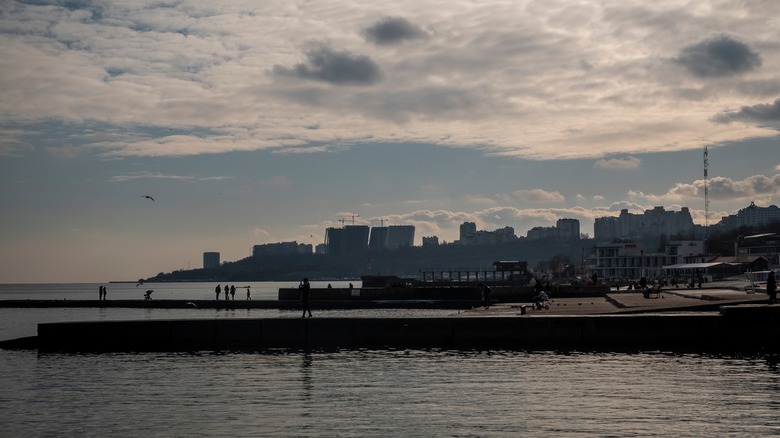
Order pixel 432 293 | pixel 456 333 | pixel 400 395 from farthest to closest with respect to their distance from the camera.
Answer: pixel 432 293, pixel 456 333, pixel 400 395

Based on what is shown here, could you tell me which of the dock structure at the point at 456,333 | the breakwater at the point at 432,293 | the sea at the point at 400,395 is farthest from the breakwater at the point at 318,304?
the sea at the point at 400,395

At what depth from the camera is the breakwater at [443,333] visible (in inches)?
1565

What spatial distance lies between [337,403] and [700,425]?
982 centimetres

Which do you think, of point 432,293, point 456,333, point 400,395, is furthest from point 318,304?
point 400,395

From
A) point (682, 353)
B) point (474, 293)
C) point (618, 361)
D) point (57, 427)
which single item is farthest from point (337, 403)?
point (474, 293)

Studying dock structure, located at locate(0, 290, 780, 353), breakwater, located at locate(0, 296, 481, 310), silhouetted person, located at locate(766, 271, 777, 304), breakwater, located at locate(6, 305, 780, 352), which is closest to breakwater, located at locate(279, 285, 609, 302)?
breakwater, located at locate(0, 296, 481, 310)

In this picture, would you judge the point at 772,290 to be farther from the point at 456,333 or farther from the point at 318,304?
the point at 318,304

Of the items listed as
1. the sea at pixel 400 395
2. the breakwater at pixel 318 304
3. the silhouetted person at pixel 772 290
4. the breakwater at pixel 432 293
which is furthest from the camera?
the breakwater at pixel 432 293

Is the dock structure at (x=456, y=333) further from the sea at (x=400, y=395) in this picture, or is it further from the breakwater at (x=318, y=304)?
the breakwater at (x=318, y=304)

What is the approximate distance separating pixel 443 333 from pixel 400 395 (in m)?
16.2

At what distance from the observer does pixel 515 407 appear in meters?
24.8

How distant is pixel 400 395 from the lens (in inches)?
1081

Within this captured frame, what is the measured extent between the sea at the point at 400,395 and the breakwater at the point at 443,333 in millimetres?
2622

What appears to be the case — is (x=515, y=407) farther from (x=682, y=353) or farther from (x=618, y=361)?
(x=682, y=353)
